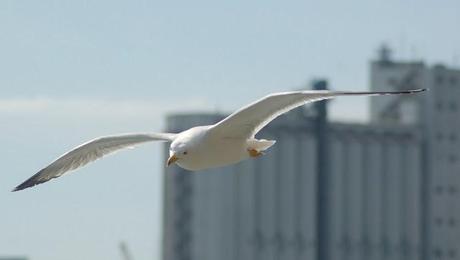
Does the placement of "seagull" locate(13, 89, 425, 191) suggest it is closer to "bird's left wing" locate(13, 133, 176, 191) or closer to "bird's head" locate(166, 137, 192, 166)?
"bird's head" locate(166, 137, 192, 166)

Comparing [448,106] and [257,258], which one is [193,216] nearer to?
[257,258]

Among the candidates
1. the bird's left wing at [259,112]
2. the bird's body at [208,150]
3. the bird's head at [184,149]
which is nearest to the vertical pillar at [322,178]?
the bird's left wing at [259,112]

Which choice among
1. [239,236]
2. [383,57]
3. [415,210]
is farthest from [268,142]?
[383,57]

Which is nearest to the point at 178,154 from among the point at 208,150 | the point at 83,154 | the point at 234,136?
the point at 208,150

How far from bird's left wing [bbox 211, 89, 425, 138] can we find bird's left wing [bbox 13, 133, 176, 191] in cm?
237

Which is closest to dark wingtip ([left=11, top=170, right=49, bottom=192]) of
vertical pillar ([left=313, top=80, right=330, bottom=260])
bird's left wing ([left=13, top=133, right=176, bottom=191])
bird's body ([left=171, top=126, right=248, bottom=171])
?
bird's left wing ([left=13, top=133, right=176, bottom=191])

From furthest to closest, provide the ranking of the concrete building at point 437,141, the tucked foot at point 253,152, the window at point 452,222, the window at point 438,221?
the window at point 452,222, the window at point 438,221, the concrete building at point 437,141, the tucked foot at point 253,152

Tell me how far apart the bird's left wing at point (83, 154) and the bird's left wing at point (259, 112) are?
93.1 inches

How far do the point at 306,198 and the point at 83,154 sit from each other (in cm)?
8045

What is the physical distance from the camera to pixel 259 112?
2423cm

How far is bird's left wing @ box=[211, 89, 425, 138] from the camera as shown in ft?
78.2

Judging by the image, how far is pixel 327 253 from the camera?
107062 mm

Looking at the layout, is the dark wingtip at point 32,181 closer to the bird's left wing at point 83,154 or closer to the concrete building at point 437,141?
the bird's left wing at point 83,154

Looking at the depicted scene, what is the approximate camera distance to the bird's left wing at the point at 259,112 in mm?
23844
